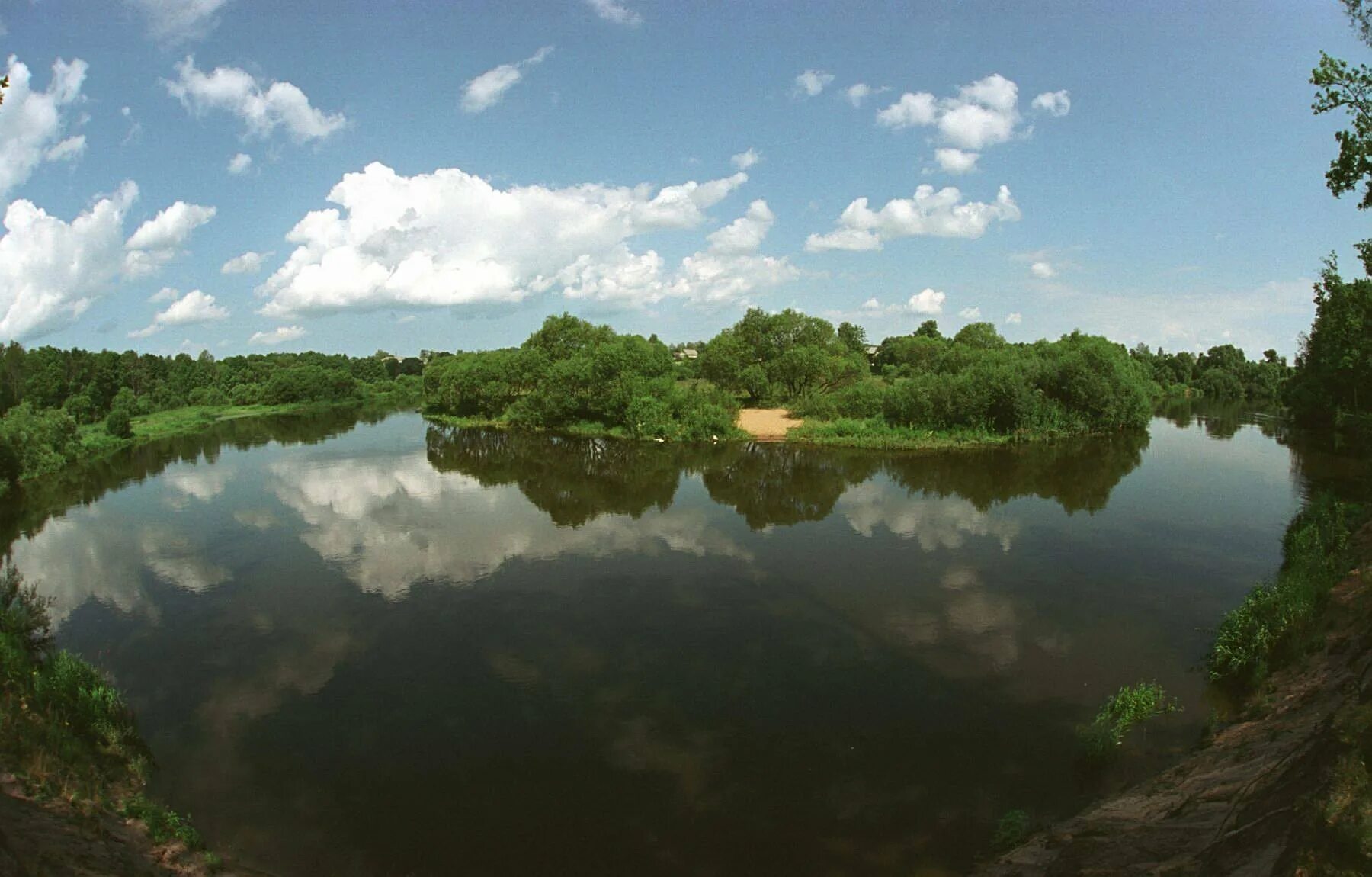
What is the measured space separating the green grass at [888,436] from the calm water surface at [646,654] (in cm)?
952

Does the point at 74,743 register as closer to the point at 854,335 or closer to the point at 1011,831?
the point at 1011,831

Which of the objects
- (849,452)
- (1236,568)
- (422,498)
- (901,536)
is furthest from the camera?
(849,452)

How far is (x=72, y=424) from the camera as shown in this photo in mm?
46469

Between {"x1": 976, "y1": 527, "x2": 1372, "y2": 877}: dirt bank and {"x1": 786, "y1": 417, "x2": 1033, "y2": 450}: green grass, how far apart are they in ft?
98.2

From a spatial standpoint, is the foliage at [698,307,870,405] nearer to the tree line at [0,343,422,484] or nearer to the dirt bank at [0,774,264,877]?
the tree line at [0,343,422,484]

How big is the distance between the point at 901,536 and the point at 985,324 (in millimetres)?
64259

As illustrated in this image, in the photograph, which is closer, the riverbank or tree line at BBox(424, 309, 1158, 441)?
tree line at BBox(424, 309, 1158, 441)

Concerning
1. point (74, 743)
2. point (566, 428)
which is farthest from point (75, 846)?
point (566, 428)

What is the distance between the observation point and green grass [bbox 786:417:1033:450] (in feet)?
132

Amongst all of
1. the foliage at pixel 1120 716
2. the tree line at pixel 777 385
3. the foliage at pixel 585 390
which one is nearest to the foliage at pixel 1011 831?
the foliage at pixel 1120 716

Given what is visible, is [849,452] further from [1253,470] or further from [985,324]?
[985,324]

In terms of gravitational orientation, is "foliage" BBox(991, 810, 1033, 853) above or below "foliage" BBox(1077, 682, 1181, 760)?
below

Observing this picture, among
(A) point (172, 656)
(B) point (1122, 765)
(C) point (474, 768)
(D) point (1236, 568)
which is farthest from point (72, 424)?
(D) point (1236, 568)

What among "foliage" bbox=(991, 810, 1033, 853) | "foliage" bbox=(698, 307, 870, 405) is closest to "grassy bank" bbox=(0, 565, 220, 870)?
"foliage" bbox=(991, 810, 1033, 853)
